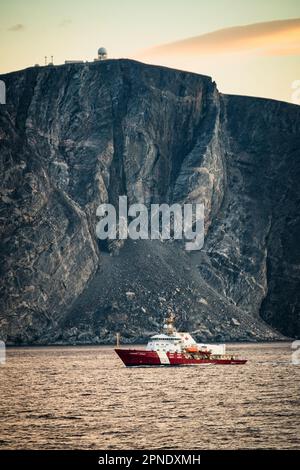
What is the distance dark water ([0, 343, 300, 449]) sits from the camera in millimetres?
100556

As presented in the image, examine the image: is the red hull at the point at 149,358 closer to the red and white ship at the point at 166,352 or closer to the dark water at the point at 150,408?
the red and white ship at the point at 166,352

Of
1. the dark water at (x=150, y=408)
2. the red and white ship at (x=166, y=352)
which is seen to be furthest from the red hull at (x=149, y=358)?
the dark water at (x=150, y=408)

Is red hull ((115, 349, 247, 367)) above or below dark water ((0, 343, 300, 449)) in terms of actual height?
below

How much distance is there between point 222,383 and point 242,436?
54.8 metres

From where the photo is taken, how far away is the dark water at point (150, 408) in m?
101

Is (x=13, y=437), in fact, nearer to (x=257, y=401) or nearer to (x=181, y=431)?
(x=181, y=431)

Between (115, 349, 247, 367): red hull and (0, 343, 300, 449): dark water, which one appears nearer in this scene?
(0, 343, 300, 449): dark water

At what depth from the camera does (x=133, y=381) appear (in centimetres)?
16050

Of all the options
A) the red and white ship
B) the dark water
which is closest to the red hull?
the red and white ship

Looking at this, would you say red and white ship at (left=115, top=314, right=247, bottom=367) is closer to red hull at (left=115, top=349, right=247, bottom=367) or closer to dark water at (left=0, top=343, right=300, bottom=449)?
red hull at (left=115, top=349, right=247, bottom=367)

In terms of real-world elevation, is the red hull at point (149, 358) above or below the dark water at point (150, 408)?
below

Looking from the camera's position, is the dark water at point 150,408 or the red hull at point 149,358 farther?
the red hull at point 149,358

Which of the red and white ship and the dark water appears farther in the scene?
the red and white ship
